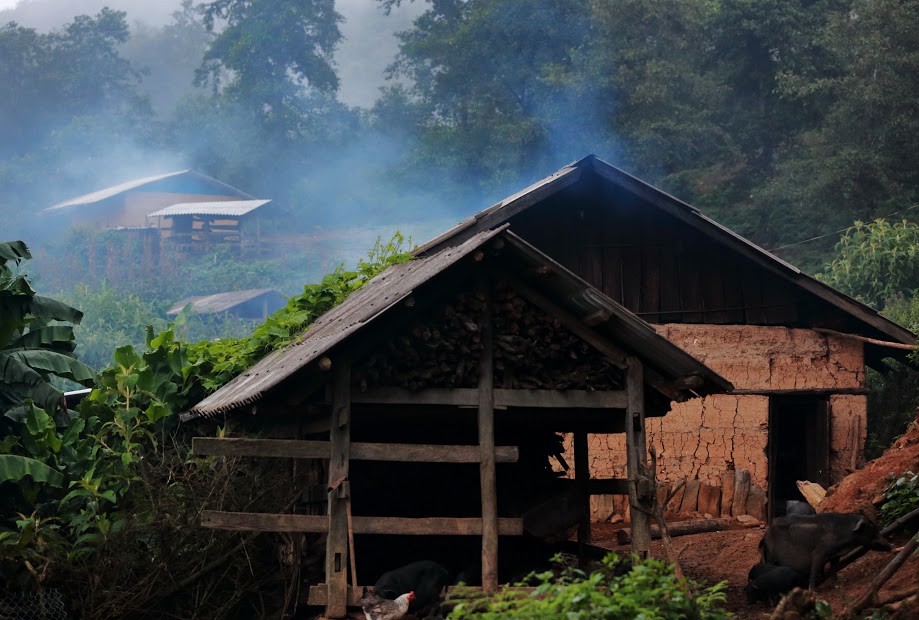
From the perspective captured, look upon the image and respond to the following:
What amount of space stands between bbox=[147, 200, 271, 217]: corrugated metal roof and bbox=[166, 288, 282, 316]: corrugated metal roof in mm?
4574

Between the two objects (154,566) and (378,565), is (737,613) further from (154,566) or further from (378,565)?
(154,566)

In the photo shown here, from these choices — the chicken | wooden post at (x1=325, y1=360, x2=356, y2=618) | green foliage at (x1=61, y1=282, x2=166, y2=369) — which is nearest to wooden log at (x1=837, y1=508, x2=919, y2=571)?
the chicken

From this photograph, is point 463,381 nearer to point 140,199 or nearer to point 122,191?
point 122,191

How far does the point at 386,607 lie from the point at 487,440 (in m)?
1.65

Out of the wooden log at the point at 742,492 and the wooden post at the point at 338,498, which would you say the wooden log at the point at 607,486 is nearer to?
the wooden post at the point at 338,498

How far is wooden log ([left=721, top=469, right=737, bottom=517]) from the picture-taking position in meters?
15.6

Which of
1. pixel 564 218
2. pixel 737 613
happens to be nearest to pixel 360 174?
pixel 564 218

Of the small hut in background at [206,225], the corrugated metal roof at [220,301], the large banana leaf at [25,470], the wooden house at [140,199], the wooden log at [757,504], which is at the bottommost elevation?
the wooden log at [757,504]

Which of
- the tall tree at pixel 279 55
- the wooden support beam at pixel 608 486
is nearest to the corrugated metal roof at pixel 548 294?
the wooden support beam at pixel 608 486

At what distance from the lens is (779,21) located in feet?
114

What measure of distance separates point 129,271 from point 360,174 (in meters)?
10.8

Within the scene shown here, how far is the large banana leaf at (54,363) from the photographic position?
12.8m

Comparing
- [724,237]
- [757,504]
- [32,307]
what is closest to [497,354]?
[32,307]

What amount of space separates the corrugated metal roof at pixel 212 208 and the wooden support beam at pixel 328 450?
116 ft
